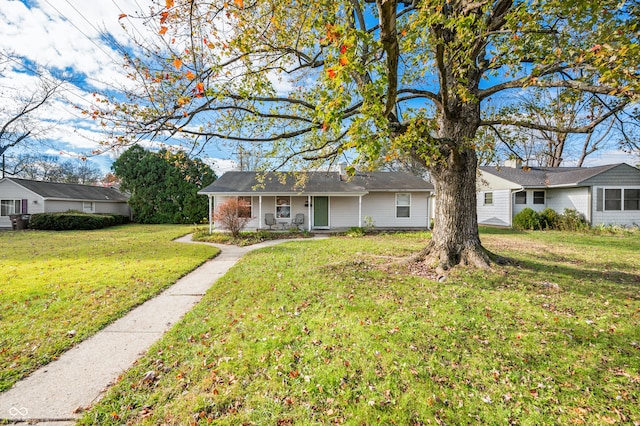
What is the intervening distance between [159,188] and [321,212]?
1612 centimetres

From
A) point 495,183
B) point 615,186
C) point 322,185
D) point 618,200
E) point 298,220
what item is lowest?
point 298,220

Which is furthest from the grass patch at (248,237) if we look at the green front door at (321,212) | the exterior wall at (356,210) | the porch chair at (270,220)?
the exterior wall at (356,210)

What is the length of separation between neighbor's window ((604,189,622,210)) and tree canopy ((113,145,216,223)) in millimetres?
28225

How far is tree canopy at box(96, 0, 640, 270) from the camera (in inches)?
130

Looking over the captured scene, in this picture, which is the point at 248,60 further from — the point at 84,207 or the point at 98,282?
the point at 84,207

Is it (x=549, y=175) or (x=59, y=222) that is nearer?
(x=59, y=222)

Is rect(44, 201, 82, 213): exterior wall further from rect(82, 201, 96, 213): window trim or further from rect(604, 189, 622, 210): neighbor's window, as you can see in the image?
rect(604, 189, 622, 210): neighbor's window

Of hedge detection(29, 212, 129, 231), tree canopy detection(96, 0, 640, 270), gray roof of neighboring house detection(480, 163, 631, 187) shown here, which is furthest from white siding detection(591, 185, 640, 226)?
hedge detection(29, 212, 129, 231)

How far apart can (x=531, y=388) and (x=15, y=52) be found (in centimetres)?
3054

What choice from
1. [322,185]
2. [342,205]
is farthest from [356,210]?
[322,185]

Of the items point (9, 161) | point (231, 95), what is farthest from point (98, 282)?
point (9, 161)

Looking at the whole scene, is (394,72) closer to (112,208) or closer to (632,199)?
(632,199)

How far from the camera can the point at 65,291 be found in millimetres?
5320

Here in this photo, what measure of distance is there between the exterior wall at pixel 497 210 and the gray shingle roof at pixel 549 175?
1243mm
